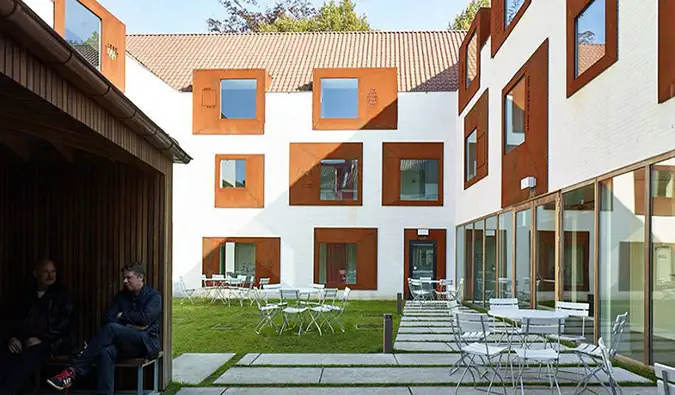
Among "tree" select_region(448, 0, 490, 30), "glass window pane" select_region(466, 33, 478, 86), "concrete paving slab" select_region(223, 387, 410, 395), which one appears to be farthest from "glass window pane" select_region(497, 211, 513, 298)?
"tree" select_region(448, 0, 490, 30)

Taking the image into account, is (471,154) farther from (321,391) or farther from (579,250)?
(321,391)

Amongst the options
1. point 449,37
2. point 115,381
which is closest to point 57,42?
point 115,381

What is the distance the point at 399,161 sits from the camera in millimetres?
20406

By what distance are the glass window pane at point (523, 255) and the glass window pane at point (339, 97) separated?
28.3ft

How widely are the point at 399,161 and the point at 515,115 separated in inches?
282

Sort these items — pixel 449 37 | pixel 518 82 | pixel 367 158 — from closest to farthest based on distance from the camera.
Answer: pixel 518 82 → pixel 367 158 → pixel 449 37

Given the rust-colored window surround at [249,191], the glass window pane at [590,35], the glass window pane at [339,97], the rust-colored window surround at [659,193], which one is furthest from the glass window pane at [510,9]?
the rust-colored window surround at [249,191]

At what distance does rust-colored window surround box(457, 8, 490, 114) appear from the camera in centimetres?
1684

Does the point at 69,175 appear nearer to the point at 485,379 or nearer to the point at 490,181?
the point at 485,379

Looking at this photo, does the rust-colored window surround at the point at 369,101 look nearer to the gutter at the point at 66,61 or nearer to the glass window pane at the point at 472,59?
the glass window pane at the point at 472,59

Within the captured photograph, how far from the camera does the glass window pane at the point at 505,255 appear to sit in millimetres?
13797

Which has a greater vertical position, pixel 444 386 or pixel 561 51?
pixel 561 51

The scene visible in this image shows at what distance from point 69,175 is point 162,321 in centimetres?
174

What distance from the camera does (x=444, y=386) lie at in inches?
279
